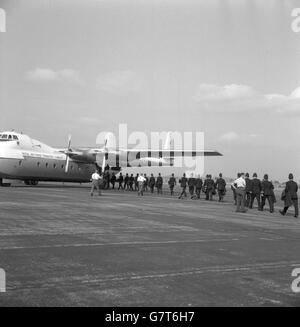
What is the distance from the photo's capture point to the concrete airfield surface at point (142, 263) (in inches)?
207

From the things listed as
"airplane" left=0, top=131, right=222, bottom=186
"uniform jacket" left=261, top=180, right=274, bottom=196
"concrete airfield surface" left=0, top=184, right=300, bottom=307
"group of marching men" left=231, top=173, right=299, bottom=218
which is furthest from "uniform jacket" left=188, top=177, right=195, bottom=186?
"concrete airfield surface" left=0, top=184, right=300, bottom=307

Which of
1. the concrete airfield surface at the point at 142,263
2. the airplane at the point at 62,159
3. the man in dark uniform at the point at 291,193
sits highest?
the airplane at the point at 62,159

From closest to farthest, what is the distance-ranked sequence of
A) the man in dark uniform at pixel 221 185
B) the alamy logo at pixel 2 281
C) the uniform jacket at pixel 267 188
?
the alamy logo at pixel 2 281
the uniform jacket at pixel 267 188
the man in dark uniform at pixel 221 185

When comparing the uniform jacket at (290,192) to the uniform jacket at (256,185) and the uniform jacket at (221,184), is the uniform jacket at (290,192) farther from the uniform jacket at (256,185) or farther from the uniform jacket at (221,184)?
the uniform jacket at (221,184)

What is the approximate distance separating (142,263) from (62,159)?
104 ft

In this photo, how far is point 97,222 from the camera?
12.6 m

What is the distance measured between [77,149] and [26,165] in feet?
23.3

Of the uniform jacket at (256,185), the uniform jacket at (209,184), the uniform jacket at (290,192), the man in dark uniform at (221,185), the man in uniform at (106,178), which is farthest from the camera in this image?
the man in uniform at (106,178)

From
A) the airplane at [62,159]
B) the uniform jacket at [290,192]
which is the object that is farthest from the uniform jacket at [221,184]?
the airplane at [62,159]

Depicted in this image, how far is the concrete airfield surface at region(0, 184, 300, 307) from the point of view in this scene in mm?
5246

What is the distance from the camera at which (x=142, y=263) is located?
7.28 m

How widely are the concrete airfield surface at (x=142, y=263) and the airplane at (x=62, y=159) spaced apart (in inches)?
835

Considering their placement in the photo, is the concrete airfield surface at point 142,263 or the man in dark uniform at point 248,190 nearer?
the concrete airfield surface at point 142,263

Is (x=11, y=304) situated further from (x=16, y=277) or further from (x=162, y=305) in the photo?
(x=162, y=305)
